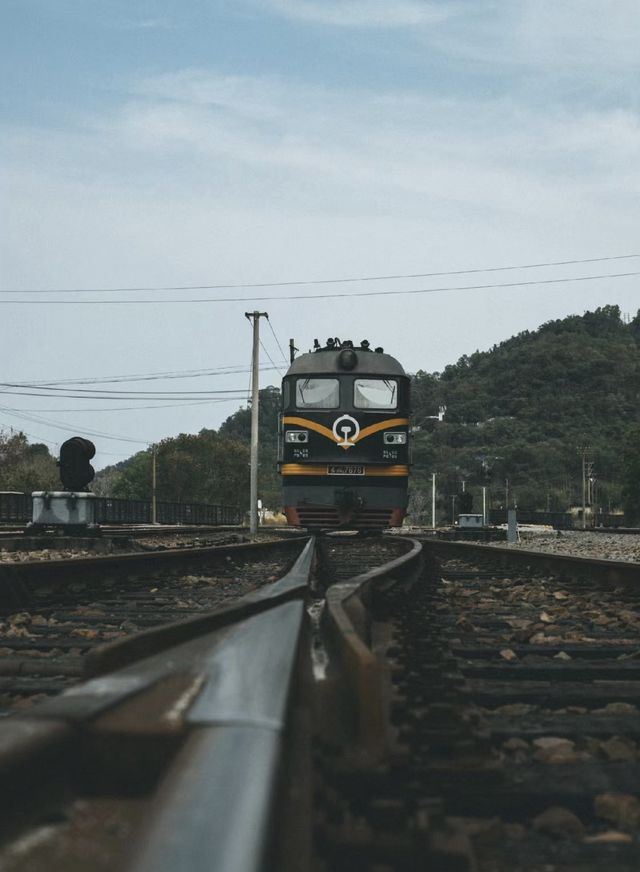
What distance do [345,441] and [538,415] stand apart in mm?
150546

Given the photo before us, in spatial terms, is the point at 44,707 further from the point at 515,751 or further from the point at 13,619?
the point at 13,619

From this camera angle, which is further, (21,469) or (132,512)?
(21,469)

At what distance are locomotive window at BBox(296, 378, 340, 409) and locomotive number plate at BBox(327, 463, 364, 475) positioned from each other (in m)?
1.23

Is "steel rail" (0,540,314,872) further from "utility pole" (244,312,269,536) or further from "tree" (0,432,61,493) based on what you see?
"tree" (0,432,61,493)

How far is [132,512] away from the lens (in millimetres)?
36906

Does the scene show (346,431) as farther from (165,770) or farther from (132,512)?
(132,512)

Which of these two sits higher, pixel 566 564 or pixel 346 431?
pixel 346 431

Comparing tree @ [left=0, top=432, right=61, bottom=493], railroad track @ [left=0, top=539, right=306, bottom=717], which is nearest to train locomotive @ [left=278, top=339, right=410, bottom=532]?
railroad track @ [left=0, top=539, right=306, bottom=717]

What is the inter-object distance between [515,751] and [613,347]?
17806 cm

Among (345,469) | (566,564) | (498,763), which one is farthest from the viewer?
(345,469)

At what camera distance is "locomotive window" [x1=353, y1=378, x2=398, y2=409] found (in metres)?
18.3

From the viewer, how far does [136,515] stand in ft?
123

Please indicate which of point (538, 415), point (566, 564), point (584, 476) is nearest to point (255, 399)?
point (566, 564)

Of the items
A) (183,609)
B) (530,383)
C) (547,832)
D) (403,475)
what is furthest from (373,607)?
(530,383)
